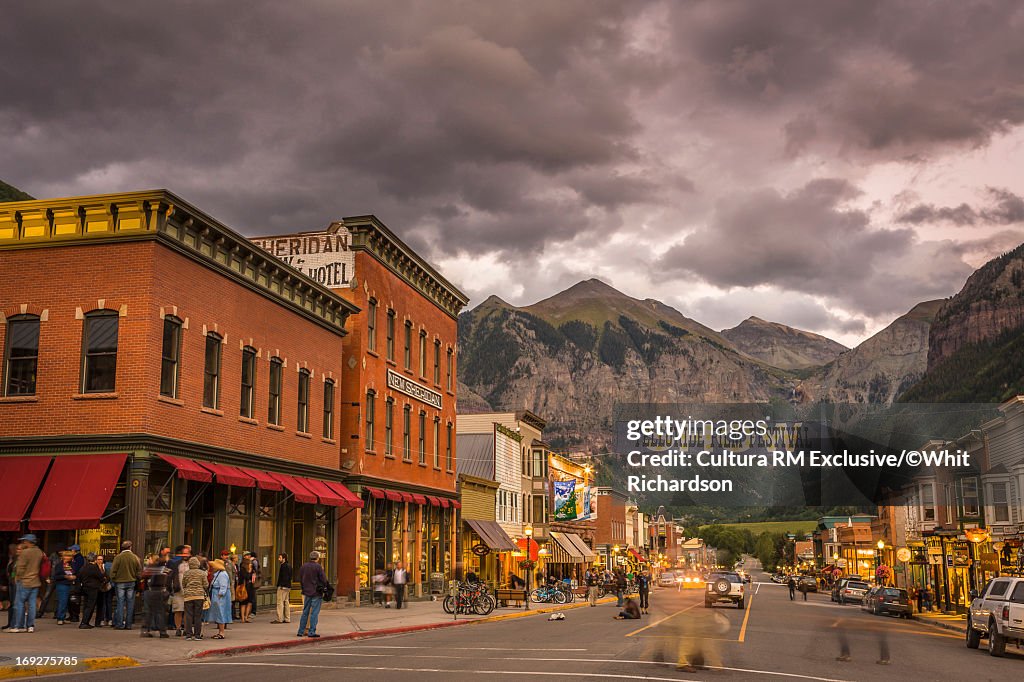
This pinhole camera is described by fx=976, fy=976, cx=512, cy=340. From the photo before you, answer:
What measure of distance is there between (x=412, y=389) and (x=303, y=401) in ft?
36.0

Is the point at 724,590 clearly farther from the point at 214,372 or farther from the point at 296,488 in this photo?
the point at 214,372

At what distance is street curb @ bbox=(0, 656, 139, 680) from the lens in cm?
1477

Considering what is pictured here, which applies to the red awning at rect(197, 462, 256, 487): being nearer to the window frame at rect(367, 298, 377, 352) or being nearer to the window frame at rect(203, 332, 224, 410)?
the window frame at rect(203, 332, 224, 410)

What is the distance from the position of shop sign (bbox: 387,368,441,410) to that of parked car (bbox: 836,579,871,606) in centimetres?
3221

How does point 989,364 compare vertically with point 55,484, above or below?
above

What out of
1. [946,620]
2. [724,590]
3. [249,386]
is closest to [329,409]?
[249,386]

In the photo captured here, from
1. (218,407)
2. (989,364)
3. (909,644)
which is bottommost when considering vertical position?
(909,644)

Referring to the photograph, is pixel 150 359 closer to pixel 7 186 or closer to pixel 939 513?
pixel 939 513

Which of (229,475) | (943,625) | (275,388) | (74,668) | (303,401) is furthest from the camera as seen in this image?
(943,625)

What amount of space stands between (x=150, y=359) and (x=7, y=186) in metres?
78.2

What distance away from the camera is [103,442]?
25328mm

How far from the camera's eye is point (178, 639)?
2130cm

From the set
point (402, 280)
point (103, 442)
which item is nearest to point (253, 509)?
point (103, 442)

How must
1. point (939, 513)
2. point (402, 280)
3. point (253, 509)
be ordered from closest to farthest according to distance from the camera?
1. point (253, 509)
2. point (402, 280)
3. point (939, 513)
